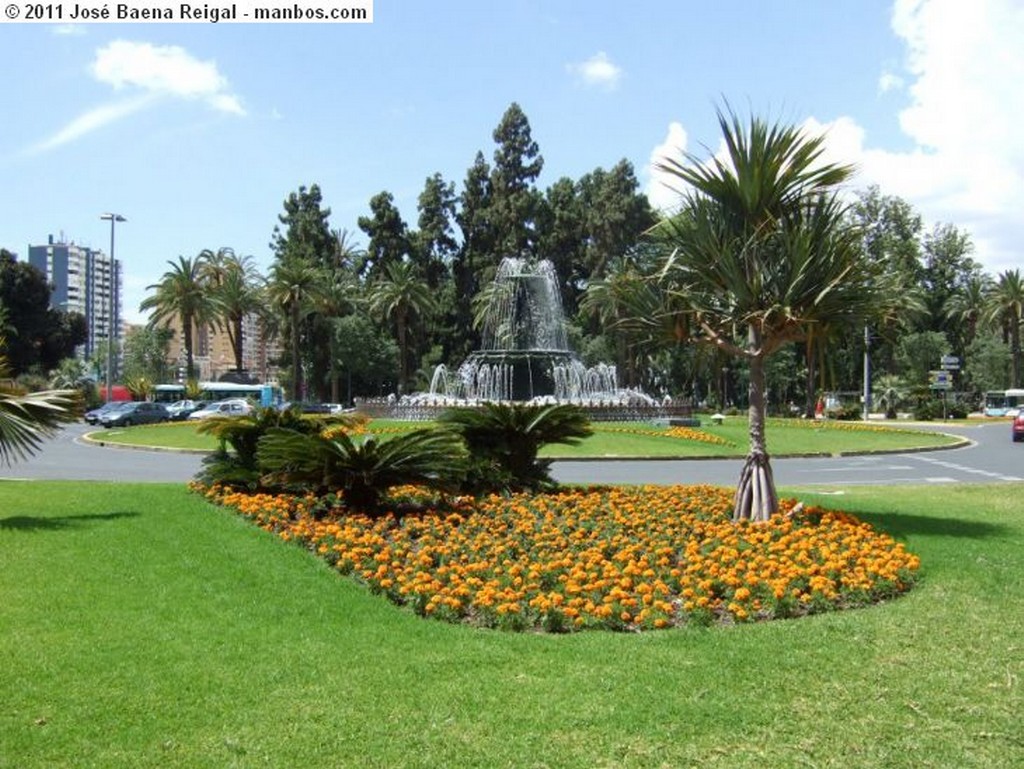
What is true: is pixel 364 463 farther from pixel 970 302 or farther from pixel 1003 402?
pixel 970 302

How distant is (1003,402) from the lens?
230 feet

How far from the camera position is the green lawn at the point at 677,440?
26812 millimetres

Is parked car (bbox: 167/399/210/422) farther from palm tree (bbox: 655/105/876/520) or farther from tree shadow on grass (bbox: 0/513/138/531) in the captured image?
palm tree (bbox: 655/105/876/520)

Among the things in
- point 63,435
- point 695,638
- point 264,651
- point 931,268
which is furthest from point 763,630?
point 931,268

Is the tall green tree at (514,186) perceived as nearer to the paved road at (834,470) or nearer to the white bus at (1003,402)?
the white bus at (1003,402)

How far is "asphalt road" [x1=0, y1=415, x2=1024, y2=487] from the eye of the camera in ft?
64.6

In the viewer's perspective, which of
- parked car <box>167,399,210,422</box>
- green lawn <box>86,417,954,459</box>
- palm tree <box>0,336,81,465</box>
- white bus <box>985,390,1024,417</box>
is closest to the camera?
palm tree <box>0,336,81,465</box>

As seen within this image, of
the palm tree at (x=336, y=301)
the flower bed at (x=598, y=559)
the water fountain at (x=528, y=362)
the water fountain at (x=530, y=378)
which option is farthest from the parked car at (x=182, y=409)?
the flower bed at (x=598, y=559)

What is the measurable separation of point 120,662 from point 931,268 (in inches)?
3688

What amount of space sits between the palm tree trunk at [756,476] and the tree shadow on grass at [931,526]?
3.92 feet

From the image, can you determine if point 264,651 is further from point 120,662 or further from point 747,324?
point 747,324

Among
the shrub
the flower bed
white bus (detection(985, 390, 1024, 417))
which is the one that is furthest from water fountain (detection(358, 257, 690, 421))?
white bus (detection(985, 390, 1024, 417))

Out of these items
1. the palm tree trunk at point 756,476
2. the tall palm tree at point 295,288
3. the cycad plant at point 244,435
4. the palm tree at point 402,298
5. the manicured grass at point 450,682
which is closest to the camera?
the manicured grass at point 450,682

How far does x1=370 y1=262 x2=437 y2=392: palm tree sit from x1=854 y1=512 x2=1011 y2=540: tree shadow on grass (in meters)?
57.1
